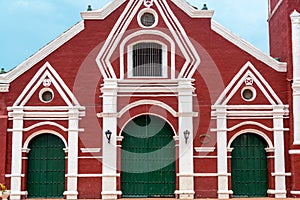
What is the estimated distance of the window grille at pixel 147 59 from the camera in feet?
80.8

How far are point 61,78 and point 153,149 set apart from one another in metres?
5.30

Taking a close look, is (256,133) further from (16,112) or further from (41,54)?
(16,112)

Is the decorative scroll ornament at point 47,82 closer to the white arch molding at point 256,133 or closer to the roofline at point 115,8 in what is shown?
the roofline at point 115,8

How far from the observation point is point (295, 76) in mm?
24000

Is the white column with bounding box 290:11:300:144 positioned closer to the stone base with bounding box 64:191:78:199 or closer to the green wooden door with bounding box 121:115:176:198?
the green wooden door with bounding box 121:115:176:198

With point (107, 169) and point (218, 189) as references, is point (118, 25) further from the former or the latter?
point (218, 189)

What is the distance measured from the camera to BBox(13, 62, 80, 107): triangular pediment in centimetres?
2417

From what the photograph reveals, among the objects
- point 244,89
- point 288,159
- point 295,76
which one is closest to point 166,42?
point 244,89

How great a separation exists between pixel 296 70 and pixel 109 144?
901 centimetres

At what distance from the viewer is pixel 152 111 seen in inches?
950

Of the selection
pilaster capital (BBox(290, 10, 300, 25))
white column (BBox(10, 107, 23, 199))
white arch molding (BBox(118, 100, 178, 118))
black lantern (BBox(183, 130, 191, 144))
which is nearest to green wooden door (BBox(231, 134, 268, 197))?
black lantern (BBox(183, 130, 191, 144))

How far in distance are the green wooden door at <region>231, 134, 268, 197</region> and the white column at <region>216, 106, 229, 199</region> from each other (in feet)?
2.22

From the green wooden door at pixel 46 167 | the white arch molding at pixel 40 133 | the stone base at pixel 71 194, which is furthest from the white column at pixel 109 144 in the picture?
the green wooden door at pixel 46 167

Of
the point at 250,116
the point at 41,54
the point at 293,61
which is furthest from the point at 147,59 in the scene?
the point at 293,61
